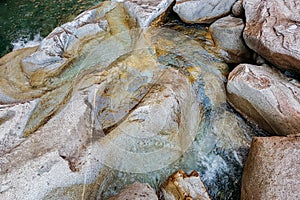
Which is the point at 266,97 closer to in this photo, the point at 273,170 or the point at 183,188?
the point at 273,170

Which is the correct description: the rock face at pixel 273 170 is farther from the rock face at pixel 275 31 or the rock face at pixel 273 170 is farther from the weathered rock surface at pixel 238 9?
the weathered rock surface at pixel 238 9

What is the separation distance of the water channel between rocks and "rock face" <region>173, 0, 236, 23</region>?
83cm

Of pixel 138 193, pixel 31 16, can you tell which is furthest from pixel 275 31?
pixel 31 16

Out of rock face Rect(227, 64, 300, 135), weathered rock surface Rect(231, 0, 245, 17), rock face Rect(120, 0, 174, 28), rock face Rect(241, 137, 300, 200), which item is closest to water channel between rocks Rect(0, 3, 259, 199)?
rock face Rect(227, 64, 300, 135)

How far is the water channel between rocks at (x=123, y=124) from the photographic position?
2.91m

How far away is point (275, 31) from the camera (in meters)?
3.82

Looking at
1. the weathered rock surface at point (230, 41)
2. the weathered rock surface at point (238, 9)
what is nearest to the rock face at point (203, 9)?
the weathered rock surface at point (238, 9)

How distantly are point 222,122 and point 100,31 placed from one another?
268 centimetres

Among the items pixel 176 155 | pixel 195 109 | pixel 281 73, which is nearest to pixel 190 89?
pixel 195 109

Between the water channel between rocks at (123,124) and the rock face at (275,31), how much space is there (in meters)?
0.67

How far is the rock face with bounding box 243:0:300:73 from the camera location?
3.58m

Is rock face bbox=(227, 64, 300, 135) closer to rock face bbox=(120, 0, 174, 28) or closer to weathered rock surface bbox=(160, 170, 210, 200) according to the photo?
weathered rock surface bbox=(160, 170, 210, 200)

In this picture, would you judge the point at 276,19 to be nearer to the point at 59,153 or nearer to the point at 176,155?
the point at 176,155

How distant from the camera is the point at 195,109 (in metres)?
3.77
